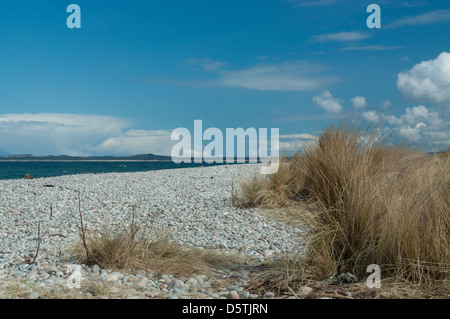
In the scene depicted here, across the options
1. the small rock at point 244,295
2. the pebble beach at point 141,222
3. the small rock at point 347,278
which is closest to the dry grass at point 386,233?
the small rock at point 347,278

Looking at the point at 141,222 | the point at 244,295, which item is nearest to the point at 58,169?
the point at 141,222

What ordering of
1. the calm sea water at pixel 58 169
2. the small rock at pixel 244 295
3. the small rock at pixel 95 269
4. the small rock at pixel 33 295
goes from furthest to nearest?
the calm sea water at pixel 58 169
the small rock at pixel 95 269
the small rock at pixel 244 295
the small rock at pixel 33 295

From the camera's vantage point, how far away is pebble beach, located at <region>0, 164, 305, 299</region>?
3.25 m

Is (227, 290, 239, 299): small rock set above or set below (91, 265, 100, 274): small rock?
below

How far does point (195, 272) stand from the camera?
363 cm

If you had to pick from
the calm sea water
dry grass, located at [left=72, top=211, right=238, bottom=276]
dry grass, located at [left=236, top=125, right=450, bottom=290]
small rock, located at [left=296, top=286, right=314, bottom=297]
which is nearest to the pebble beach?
dry grass, located at [left=72, top=211, right=238, bottom=276]

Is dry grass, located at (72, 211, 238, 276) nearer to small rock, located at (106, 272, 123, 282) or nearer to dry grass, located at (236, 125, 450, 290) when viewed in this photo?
small rock, located at (106, 272, 123, 282)

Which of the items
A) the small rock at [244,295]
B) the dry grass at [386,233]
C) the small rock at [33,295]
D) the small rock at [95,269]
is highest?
the dry grass at [386,233]

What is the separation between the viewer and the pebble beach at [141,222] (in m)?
3.25

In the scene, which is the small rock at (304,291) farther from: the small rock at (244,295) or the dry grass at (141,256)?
the dry grass at (141,256)

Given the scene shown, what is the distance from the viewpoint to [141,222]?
615 centimetres
